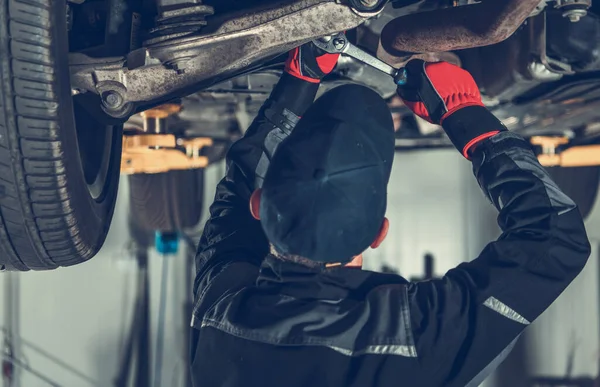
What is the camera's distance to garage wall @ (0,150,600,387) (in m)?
4.09

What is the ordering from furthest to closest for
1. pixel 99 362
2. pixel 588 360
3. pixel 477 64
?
pixel 99 362, pixel 588 360, pixel 477 64

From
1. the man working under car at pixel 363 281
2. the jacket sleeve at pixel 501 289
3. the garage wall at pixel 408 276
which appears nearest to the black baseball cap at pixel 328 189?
the man working under car at pixel 363 281

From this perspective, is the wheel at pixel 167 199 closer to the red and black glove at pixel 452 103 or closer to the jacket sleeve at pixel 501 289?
the red and black glove at pixel 452 103

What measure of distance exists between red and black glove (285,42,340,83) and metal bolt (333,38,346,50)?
41 mm

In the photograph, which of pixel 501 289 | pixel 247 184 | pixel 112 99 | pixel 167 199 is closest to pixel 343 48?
pixel 247 184

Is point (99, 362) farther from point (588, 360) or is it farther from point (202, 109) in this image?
point (588, 360)

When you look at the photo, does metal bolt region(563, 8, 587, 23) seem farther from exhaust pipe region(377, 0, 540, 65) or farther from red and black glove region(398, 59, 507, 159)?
red and black glove region(398, 59, 507, 159)

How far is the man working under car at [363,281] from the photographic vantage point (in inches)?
53.8

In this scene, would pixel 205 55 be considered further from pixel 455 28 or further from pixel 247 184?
pixel 455 28

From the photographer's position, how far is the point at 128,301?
441cm

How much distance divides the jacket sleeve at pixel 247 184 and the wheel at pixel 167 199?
1.91m

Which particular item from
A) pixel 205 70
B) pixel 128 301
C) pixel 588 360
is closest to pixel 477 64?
pixel 205 70

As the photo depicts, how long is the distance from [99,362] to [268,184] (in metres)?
3.34

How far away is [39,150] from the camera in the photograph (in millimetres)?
1504
